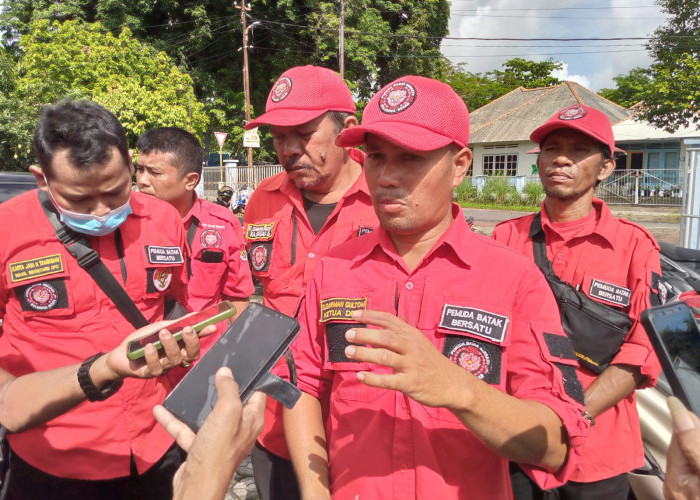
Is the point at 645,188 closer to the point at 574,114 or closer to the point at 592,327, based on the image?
the point at 574,114

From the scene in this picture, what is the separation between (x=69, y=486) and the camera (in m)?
1.96

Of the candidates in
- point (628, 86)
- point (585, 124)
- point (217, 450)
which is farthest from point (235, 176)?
point (628, 86)

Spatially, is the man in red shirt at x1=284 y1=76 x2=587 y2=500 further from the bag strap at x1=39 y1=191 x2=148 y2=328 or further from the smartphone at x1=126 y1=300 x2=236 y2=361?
the bag strap at x1=39 y1=191 x2=148 y2=328

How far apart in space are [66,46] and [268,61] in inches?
423

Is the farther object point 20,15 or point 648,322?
point 20,15

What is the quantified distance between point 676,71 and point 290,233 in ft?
63.3

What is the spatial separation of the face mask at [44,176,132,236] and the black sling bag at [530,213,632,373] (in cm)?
183

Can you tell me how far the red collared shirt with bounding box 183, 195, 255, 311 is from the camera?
10.9 feet

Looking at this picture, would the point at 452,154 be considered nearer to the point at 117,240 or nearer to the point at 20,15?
the point at 117,240

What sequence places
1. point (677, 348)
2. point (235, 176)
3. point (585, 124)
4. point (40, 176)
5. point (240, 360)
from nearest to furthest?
point (677, 348), point (240, 360), point (40, 176), point (585, 124), point (235, 176)

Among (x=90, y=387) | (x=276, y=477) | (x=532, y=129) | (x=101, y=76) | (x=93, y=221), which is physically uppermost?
(x=101, y=76)

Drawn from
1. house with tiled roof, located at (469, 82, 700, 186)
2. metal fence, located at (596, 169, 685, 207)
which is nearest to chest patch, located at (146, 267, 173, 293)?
metal fence, located at (596, 169, 685, 207)

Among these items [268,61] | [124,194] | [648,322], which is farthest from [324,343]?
[268,61]

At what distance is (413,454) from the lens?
1.36m
